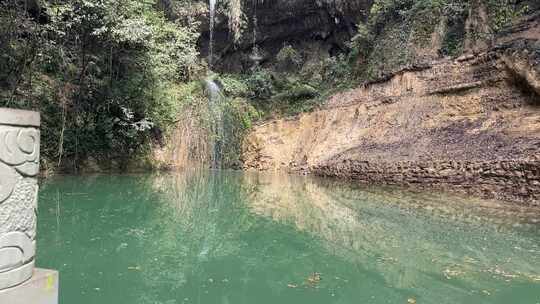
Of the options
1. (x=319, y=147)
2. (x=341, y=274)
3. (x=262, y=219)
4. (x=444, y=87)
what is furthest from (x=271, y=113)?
(x=341, y=274)

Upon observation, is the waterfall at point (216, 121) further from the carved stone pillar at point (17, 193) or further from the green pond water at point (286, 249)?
the carved stone pillar at point (17, 193)

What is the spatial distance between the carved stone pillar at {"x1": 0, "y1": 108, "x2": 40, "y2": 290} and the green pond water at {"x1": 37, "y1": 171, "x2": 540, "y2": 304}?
1.14m

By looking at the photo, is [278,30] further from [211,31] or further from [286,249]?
[286,249]

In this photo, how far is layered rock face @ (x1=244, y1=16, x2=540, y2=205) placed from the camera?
1077cm

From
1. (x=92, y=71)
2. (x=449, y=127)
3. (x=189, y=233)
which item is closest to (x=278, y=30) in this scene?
(x=92, y=71)

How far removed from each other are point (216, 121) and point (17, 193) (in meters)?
19.0

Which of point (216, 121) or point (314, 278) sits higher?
point (216, 121)

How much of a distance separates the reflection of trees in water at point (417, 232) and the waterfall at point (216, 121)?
9.75 metres

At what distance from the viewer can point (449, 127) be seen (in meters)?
13.9

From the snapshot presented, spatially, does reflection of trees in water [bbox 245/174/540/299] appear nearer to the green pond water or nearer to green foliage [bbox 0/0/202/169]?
the green pond water

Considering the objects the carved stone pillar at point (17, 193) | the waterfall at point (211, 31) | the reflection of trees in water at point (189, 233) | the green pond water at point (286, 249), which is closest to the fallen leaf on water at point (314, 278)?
the green pond water at point (286, 249)

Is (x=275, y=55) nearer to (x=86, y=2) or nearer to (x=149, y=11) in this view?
(x=149, y=11)

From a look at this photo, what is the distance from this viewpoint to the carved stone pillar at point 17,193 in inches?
104

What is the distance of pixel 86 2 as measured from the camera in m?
13.5
